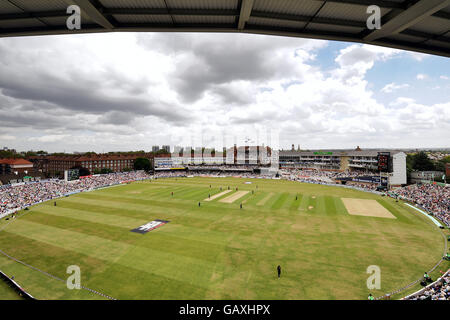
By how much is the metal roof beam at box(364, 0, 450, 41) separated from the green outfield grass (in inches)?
571

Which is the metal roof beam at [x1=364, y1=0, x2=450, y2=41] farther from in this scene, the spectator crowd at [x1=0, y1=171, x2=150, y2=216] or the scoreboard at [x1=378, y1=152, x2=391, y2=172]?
the spectator crowd at [x1=0, y1=171, x2=150, y2=216]

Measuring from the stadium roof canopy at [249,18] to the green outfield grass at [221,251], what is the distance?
14458mm

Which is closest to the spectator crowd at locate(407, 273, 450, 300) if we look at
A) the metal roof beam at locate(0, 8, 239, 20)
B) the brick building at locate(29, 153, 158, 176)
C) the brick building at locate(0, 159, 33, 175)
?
the metal roof beam at locate(0, 8, 239, 20)

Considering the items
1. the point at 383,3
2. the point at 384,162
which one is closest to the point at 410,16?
the point at 383,3

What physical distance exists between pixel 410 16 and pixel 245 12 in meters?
4.66

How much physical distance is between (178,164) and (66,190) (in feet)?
175

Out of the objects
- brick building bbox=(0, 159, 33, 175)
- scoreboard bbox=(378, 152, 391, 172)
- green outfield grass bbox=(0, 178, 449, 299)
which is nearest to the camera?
green outfield grass bbox=(0, 178, 449, 299)

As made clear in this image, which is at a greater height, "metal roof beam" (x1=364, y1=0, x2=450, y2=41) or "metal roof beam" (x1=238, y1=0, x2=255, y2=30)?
"metal roof beam" (x1=238, y1=0, x2=255, y2=30)

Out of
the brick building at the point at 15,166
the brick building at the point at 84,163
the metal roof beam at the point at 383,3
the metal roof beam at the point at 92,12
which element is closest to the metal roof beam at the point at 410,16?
the metal roof beam at the point at 383,3

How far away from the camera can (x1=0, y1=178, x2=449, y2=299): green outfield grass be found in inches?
572

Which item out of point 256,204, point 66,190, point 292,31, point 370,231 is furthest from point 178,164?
point 292,31

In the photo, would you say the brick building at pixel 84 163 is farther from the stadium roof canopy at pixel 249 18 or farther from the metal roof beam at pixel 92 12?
the metal roof beam at pixel 92 12

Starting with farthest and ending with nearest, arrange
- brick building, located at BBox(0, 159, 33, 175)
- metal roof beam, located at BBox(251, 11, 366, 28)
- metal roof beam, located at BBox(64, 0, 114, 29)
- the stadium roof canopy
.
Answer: brick building, located at BBox(0, 159, 33, 175), metal roof beam, located at BBox(251, 11, 366, 28), the stadium roof canopy, metal roof beam, located at BBox(64, 0, 114, 29)
